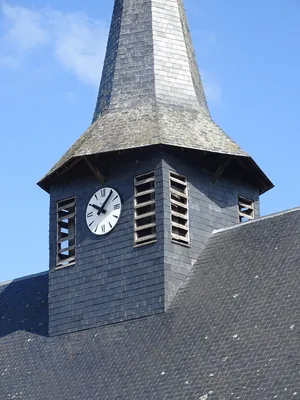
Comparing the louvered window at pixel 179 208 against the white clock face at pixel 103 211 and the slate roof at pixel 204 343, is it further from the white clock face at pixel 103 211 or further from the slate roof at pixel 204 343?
the white clock face at pixel 103 211

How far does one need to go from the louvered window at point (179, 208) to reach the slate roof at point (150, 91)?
3.38 feet

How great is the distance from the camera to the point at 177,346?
2875 cm

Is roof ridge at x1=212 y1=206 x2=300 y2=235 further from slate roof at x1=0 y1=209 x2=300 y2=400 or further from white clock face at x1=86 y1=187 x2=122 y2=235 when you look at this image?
white clock face at x1=86 y1=187 x2=122 y2=235

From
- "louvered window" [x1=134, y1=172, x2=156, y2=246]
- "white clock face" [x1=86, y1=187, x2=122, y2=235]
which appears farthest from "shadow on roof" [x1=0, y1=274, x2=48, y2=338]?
"louvered window" [x1=134, y1=172, x2=156, y2=246]

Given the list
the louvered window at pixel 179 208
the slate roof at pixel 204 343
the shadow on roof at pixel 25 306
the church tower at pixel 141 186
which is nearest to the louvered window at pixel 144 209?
the church tower at pixel 141 186

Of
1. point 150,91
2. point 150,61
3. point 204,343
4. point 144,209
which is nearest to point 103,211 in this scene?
point 144,209

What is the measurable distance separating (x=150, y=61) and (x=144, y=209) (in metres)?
4.91

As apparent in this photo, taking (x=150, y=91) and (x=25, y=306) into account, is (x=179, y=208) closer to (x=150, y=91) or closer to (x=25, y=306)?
(x=150, y=91)

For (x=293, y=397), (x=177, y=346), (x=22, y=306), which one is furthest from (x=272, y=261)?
(x=22, y=306)

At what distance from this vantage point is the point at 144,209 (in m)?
32.2

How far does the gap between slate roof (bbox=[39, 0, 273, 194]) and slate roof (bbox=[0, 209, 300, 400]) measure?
323 cm

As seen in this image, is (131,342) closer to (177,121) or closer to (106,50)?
(177,121)

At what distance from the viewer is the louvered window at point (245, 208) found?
34.1 m

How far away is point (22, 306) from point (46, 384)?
195 inches
